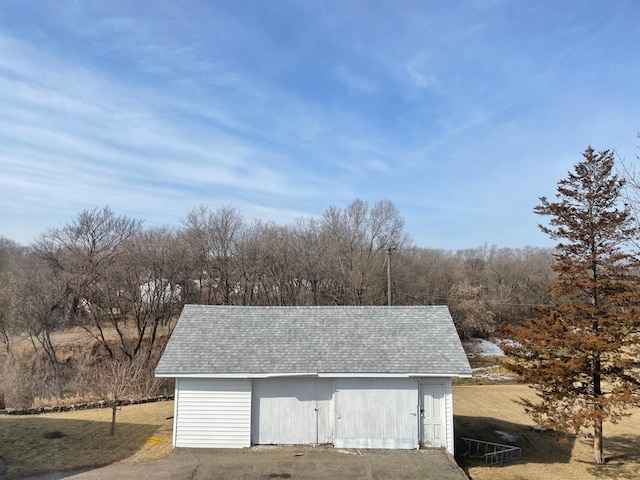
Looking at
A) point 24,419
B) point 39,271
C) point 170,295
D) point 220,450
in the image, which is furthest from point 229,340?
point 39,271

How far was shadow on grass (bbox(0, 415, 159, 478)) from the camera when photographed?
41.7ft

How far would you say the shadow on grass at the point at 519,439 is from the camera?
593 inches

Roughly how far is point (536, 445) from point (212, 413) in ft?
39.3

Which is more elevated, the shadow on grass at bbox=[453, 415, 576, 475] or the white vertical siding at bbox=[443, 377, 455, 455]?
the white vertical siding at bbox=[443, 377, 455, 455]

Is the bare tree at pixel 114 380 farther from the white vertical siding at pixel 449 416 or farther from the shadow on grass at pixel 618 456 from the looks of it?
the shadow on grass at pixel 618 456

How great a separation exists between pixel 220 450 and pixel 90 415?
895cm

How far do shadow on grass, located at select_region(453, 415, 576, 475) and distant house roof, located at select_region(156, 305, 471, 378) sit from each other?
370cm

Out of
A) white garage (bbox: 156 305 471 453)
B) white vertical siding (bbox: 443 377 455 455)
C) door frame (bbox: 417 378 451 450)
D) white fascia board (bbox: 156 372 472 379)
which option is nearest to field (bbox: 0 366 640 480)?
white vertical siding (bbox: 443 377 455 455)

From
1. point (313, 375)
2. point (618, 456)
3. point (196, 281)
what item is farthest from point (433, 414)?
point (196, 281)

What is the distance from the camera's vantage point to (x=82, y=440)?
1520 cm

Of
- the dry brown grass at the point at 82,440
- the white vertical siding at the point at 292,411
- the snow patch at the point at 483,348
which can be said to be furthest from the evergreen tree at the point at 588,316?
the snow patch at the point at 483,348

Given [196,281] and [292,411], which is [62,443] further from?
[196,281]

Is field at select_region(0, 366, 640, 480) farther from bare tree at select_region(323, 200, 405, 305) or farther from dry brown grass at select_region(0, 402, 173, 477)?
bare tree at select_region(323, 200, 405, 305)

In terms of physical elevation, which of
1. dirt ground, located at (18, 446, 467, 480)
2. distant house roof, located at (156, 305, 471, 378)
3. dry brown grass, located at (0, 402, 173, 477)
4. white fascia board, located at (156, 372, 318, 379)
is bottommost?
dry brown grass, located at (0, 402, 173, 477)
